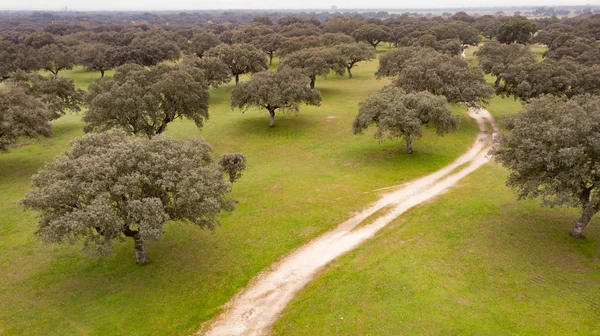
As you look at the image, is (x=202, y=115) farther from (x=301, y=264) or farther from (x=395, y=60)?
(x=395, y=60)

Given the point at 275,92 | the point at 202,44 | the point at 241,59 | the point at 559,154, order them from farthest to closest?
the point at 202,44 < the point at 241,59 < the point at 275,92 < the point at 559,154

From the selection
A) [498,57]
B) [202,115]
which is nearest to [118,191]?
[202,115]

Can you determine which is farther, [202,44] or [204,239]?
[202,44]

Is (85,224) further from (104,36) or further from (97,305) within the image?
(104,36)

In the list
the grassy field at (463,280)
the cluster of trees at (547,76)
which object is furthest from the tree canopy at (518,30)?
the grassy field at (463,280)

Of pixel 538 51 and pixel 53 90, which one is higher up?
pixel 538 51

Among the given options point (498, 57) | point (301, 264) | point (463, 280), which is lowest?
point (301, 264)

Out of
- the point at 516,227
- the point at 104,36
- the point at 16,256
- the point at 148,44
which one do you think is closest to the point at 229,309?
the point at 16,256

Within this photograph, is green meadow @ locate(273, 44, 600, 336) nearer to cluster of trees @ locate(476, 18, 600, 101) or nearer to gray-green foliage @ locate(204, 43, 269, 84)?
cluster of trees @ locate(476, 18, 600, 101)

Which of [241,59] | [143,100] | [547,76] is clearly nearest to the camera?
[143,100]
